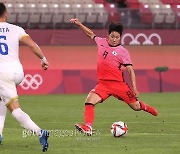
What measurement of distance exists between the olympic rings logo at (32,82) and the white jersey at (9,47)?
16.6 metres

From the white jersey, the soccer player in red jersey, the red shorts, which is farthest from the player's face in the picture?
the white jersey

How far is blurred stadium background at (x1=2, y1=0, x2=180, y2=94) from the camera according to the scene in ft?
97.2

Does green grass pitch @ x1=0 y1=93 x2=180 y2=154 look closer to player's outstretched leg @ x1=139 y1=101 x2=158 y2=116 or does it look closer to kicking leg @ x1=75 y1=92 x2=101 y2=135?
kicking leg @ x1=75 y1=92 x2=101 y2=135

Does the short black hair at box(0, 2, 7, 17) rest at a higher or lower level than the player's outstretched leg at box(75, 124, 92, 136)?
higher

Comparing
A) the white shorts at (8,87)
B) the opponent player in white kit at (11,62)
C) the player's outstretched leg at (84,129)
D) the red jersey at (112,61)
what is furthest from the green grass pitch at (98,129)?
the red jersey at (112,61)

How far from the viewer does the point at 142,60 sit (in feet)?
103

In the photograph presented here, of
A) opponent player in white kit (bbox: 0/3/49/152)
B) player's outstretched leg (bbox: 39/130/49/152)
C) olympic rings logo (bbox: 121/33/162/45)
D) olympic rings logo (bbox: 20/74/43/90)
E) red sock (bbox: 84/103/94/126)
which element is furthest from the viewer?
olympic rings logo (bbox: 121/33/162/45)

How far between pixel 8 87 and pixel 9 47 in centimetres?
63

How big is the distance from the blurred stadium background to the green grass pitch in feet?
11.6

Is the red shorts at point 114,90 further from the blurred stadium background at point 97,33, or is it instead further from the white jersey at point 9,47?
the blurred stadium background at point 97,33

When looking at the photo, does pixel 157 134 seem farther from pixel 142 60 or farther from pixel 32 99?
pixel 142 60

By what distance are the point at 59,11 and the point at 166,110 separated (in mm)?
11323

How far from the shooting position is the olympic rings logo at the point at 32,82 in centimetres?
2778

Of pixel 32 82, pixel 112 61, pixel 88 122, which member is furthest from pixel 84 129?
pixel 32 82
